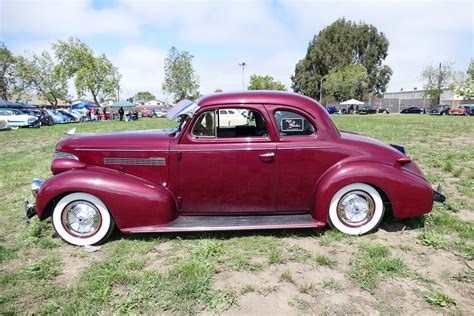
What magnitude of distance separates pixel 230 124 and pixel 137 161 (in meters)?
1.36

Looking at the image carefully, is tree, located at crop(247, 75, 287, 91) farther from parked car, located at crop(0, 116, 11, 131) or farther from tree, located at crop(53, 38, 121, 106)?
parked car, located at crop(0, 116, 11, 131)

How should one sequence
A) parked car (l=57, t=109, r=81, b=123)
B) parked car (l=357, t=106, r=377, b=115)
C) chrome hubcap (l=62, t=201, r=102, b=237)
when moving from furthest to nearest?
1. parked car (l=357, t=106, r=377, b=115)
2. parked car (l=57, t=109, r=81, b=123)
3. chrome hubcap (l=62, t=201, r=102, b=237)

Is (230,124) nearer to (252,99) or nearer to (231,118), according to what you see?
(231,118)

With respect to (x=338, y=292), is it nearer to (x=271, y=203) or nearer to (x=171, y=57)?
(x=271, y=203)

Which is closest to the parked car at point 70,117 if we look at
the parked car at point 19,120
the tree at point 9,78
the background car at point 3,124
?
the parked car at point 19,120

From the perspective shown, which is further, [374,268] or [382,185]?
[382,185]

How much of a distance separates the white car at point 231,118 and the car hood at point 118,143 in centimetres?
73

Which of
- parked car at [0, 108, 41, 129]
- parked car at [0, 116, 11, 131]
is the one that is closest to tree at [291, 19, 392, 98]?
parked car at [0, 108, 41, 129]

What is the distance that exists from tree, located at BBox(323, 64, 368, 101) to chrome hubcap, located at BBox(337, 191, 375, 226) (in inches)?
2226

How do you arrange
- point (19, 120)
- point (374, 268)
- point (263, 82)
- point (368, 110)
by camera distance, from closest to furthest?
1. point (374, 268)
2. point (19, 120)
3. point (368, 110)
4. point (263, 82)

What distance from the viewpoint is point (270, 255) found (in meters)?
3.28

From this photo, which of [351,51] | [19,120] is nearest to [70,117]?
[19,120]

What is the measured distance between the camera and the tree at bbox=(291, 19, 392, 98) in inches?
2351

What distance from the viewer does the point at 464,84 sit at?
42469mm
